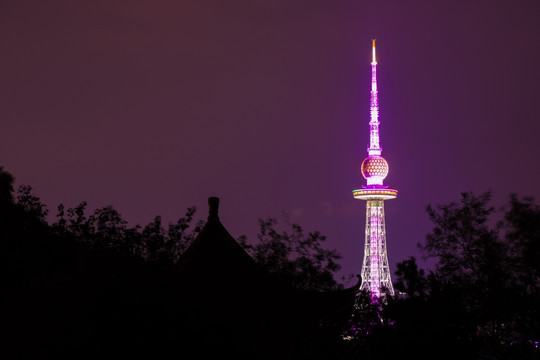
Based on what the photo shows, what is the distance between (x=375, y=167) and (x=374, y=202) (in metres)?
4.86

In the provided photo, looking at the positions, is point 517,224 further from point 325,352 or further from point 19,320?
point 19,320

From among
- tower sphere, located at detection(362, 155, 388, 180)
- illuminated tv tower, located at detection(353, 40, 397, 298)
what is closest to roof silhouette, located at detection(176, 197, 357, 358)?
illuminated tv tower, located at detection(353, 40, 397, 298)

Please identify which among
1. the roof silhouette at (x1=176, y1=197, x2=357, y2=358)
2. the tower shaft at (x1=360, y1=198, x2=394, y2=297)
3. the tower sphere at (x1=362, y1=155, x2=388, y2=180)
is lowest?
the roof silhouette at (x1=176, y1=197, x2=357, y2=358)

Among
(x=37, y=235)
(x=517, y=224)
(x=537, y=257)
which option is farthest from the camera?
(x=37, y=235)

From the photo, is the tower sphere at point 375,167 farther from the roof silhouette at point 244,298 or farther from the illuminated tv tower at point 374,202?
the roof silhouette at point 244,298

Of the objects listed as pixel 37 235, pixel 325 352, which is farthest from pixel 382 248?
pixel 325 352

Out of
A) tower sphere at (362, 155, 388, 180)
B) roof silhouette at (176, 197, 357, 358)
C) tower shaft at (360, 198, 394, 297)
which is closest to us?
roof silhouette at (176, 197, 357, 358)

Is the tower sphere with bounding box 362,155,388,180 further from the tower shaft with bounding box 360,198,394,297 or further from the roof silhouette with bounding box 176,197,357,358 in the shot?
the roof silhouette with bounding box 176,197,357,358

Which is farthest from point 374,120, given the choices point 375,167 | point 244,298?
point 244,298

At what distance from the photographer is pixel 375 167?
102m

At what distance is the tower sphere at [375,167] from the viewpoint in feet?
334

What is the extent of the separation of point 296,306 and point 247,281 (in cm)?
90

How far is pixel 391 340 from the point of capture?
11930 mm

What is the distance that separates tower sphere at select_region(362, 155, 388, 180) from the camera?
102 m
